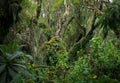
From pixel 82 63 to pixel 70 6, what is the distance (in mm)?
7126

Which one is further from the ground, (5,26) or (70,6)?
(70,6)

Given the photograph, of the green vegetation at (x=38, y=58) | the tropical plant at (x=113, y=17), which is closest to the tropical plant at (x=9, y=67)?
the green vegetation at (x=38, y=58)

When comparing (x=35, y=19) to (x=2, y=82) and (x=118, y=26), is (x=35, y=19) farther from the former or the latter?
(x=2, y=82)

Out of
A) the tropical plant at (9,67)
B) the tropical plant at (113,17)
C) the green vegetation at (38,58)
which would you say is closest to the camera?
the tropical plant at (9,67)

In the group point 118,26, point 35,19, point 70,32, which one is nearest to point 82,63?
point 118,26

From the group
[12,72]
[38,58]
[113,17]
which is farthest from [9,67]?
[38,58]

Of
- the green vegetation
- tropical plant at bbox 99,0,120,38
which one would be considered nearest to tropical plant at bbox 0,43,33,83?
the green vegetation

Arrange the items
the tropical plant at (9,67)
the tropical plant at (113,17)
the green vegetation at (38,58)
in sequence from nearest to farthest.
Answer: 1. the tropical plant at (9,67)
2. the green vegetation at (38,58)
3. the tropical plant at (113,17)

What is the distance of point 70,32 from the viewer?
18.8m

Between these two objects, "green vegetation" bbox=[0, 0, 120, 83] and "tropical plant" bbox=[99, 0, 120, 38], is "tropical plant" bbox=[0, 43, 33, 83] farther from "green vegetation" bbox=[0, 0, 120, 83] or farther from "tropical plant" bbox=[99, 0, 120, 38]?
"tropical plant" bbox=[99, 0, 120, 38]

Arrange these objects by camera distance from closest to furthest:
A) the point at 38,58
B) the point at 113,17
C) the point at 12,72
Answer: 1. the point at 12,72
2. the point at 113,17
3. the point at 38,58

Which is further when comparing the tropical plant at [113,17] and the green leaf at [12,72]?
the tropical plant at [113,17]

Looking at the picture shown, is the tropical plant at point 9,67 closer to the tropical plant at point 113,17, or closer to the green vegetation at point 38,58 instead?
the green vegetation at point 38,58

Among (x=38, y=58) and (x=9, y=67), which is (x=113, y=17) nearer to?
(x=38, y=58)
